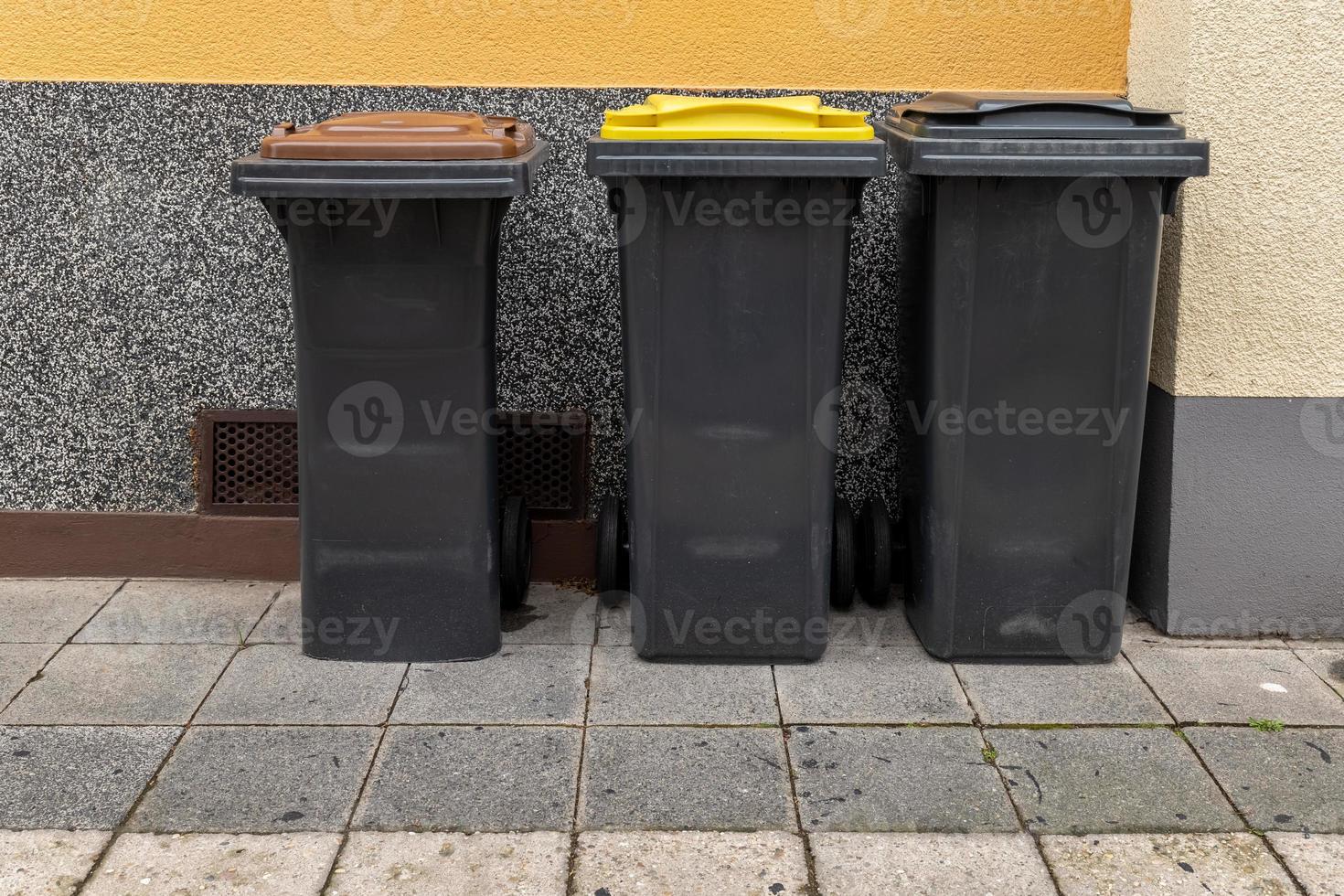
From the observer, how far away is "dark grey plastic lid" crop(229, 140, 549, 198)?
3426 mm

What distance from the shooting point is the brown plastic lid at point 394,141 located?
3459 millimetres

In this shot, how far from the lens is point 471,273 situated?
12.0 feet

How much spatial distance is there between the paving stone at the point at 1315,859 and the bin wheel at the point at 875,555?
4.73 feet

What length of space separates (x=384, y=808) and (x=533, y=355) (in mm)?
1772

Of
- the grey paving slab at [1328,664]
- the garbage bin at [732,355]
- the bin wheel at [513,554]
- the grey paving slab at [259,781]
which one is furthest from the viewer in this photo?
the bin wheel at [513,554]

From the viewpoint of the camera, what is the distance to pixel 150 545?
451cm

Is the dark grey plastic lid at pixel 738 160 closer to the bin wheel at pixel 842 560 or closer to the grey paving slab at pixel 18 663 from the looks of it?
the bin wheel at pixel 842 560

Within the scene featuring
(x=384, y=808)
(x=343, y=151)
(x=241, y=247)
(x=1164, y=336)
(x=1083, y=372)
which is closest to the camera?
(x=384, y=808)

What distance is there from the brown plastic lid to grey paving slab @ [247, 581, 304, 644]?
4.40 feet

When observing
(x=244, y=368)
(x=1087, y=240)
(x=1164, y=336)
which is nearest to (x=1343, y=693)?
(x=1164, y=336)

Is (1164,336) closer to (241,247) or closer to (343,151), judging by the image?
(343,151)

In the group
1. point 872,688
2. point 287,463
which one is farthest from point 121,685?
point 872,688

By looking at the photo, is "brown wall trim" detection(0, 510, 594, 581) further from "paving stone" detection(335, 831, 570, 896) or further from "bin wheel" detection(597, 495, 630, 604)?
"paving stone" detection(335, 831, 570, 896)

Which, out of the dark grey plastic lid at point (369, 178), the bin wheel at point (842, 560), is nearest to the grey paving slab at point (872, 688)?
the bin wheel at point (842, 560)
